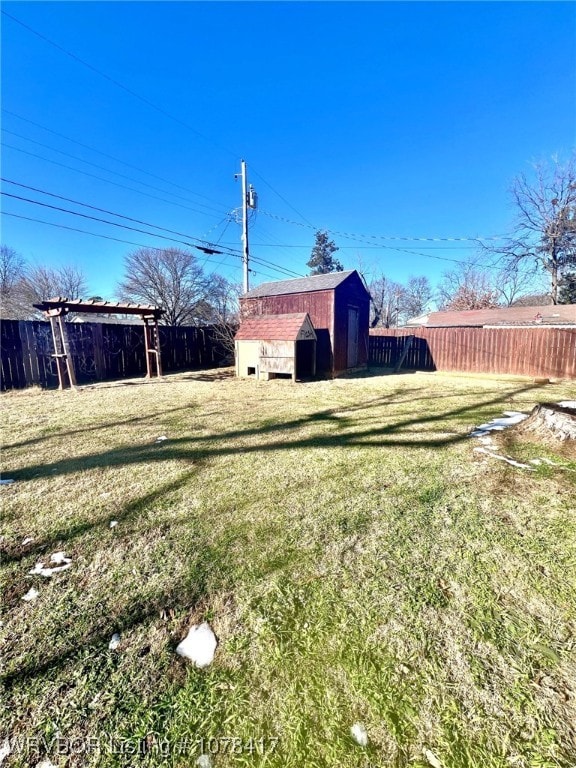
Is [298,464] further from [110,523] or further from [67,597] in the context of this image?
[67,597]

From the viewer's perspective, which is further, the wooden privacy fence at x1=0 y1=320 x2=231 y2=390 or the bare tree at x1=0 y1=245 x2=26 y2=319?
the bare tree at x1=0 y1=245 x2=26 y2=319

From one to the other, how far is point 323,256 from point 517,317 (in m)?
18.9

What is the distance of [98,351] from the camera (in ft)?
32.0

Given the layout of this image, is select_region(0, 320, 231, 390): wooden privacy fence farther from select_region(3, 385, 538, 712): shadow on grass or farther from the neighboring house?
select_region(3, 385, 538, 712): shadow on grass

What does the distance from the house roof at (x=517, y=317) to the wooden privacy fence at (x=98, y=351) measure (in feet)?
38.2

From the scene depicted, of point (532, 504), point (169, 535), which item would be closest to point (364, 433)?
point (532, 504)

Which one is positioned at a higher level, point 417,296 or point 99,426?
point 417,296

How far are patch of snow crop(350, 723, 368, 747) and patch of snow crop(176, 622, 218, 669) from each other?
0.60m

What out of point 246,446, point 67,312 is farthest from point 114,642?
point 67,312

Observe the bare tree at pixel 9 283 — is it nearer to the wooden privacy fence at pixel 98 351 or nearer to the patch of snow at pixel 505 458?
the wooden privacy fence at pixel 98 351

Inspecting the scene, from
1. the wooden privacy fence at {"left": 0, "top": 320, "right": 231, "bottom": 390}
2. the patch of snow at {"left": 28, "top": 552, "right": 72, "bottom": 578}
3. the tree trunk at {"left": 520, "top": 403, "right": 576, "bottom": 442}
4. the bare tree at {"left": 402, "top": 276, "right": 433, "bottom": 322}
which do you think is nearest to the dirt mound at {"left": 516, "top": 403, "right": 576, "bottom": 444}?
the tree trunk at {"left": 520, "top": 403, "right": 576, "bottom": 442}

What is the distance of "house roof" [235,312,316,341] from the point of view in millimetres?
9453

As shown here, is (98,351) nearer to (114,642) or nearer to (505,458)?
(114,642)

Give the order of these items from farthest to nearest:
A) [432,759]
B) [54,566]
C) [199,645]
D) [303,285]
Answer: [303,285] < [54,566] < [199,645] < [432,759]
